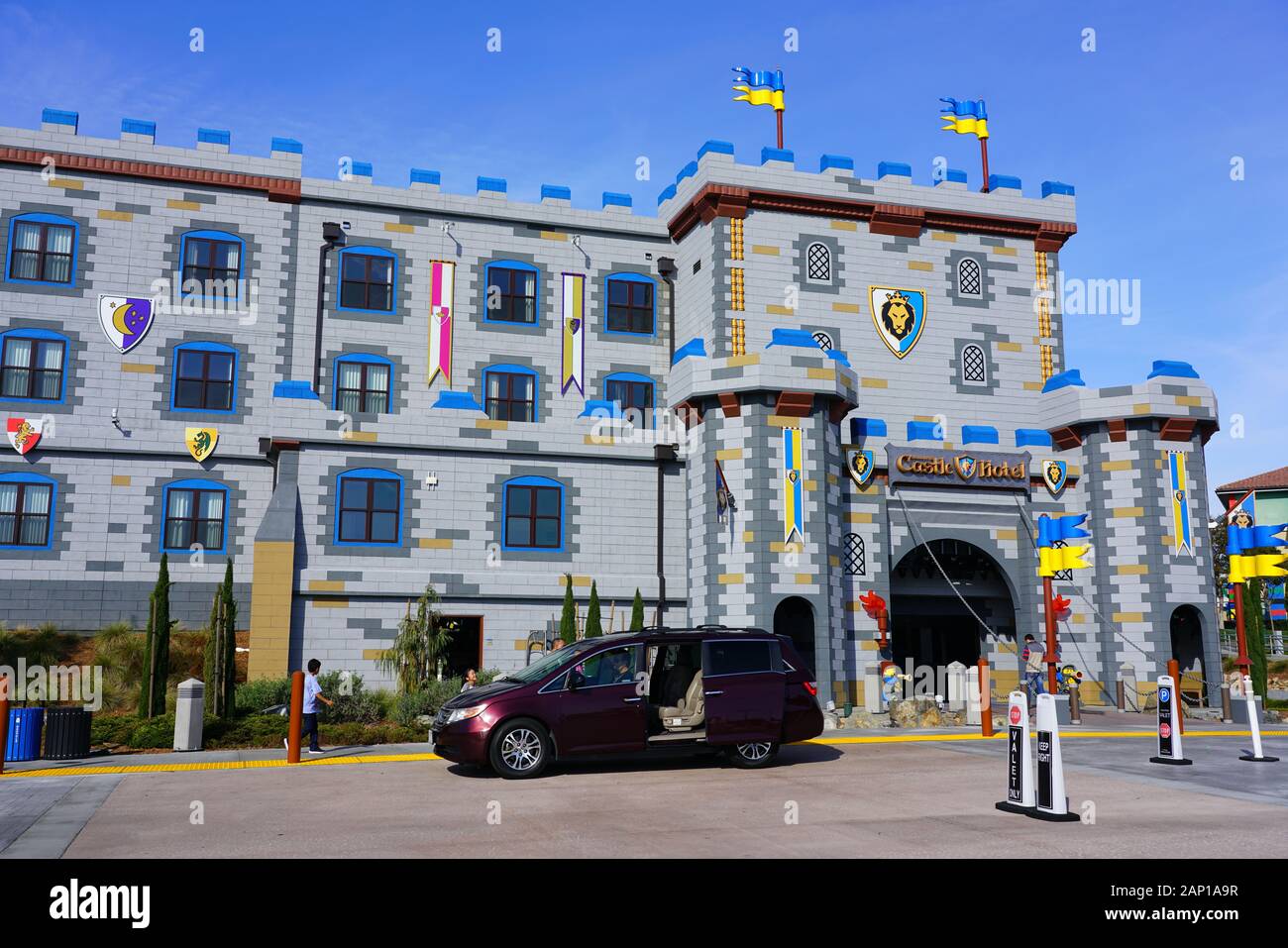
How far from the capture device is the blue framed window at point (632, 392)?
29641mm

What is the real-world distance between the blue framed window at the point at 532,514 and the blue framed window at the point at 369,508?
2600 millimetres

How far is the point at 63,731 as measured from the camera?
1591 centimetres

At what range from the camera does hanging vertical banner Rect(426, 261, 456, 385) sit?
94.0 feet

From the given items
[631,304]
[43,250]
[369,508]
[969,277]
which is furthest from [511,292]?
[969,277]

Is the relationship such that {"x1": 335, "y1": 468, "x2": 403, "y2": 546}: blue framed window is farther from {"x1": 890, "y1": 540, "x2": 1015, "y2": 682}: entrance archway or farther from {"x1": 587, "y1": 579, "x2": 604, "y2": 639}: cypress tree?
{"x1": 890, "y1": 540, "x2": 1015, "y2": 682}: entrance archway

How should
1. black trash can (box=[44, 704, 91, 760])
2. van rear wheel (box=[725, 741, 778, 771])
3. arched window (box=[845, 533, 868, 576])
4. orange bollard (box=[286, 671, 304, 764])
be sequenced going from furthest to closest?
arched window (box=[845, 533, 868, 576]), black trash can (box=[44, 704, 91, 760]), orange bollard (box=[286, 671, 304, 764]), van rear wheel (box=[725, 741, 778, 771])

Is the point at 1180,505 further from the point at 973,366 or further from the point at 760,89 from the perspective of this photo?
the point at 760,89

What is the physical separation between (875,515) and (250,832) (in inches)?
742

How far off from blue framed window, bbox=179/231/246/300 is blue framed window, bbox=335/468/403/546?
7.36m

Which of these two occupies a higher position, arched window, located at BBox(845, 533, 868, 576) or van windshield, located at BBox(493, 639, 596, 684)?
arched window, located at BBox(845, 533, 868, 576)

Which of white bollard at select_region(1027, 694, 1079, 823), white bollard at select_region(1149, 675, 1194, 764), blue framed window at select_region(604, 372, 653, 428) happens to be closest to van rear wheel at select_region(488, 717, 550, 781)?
white bollard at select_region(1027, 694, 1079, 823)

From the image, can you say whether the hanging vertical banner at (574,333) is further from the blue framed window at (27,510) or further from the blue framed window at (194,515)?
the blue framed window at (27,510)

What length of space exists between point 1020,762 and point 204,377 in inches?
913

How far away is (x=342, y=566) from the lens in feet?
77.8
